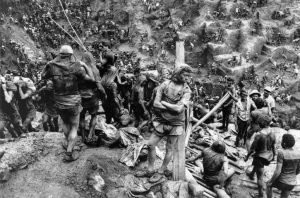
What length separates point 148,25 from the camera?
33188 millimetres

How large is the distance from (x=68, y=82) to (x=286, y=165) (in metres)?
3.95

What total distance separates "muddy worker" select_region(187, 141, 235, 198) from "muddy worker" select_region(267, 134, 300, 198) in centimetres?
87

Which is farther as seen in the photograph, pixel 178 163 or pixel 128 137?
pixel 128 137

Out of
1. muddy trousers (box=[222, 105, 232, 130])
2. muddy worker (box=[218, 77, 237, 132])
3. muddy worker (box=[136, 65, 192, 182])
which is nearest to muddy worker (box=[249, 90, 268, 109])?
muddy worker (box=[218, 77, 237, 132])

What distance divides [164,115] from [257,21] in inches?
1119

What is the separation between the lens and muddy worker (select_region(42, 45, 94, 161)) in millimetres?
4762

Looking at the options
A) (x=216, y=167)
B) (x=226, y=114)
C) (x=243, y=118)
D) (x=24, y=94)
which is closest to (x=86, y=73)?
(x=24, y=94)

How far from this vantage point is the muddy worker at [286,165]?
4.82 metres

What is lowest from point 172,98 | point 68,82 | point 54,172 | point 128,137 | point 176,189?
point 176,189

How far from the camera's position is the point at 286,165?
16.1 feet

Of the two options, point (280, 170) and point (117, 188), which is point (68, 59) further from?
point (280, 170)

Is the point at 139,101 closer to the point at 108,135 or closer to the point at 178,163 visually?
the point at 108,135

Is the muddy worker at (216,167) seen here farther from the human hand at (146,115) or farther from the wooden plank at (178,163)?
the human hand at (146,115)

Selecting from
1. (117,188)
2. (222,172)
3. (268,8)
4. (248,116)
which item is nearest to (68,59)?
(117,188)
